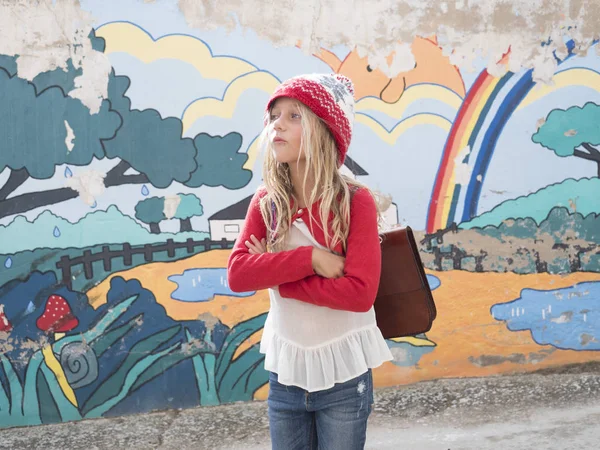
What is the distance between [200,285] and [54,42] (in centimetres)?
173

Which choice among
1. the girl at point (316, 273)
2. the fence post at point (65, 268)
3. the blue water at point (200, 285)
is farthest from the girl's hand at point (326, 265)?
the fence post at point (65, 268)

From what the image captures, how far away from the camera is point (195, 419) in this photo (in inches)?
163

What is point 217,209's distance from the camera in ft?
13.9

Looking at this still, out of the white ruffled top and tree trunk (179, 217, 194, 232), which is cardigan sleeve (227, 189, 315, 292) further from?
tree trunk (179, 217, 194, 232)

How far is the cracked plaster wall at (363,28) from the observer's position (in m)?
4.05

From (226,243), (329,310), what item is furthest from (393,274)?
(226,243)

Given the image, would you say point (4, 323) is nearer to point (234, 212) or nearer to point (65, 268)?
point (65, 268)

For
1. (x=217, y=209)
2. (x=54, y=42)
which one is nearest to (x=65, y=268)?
(x=217, y=209)

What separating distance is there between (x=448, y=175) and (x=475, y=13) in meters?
1.07

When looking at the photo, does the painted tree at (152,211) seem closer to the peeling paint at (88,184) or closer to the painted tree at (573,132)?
the peeling paint at (88,184)

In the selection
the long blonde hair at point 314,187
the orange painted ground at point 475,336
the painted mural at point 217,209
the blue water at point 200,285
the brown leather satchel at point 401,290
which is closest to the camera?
the long blonde hair at point 314,187

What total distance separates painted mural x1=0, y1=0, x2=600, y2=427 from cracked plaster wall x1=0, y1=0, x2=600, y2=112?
0.08 metres

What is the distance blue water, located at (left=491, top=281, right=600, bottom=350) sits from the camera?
14.8 ft

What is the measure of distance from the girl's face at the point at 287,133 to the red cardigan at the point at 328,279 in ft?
0.61
